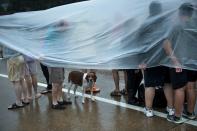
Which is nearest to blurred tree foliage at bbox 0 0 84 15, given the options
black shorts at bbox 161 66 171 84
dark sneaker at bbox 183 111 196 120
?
black shorts at bbox 161 66 171 84

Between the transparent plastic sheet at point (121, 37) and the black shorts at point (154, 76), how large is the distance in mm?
477

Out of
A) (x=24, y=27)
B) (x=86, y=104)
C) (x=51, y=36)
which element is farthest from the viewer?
(x=86, y=104)

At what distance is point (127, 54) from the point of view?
5230mm

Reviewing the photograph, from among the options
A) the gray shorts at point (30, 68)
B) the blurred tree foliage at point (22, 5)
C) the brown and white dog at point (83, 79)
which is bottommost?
the brown and white dog at point (83, 79)

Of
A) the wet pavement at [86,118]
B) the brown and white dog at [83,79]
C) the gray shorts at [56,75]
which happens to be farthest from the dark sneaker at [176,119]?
the gray shorts at [56,75]

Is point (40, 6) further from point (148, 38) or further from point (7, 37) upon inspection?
point (148, 38)

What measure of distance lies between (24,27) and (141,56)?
1.85 metres

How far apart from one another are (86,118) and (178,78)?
1719 millimetres

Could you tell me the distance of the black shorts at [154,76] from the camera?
581 centimetres

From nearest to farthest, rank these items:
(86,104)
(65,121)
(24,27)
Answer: (24,27)
(65,121)
(86,104)

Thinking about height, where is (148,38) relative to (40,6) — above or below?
below

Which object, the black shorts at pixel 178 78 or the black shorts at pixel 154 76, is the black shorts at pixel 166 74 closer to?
the black shorts at pixel 154 76

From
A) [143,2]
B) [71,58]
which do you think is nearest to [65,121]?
[71,58]

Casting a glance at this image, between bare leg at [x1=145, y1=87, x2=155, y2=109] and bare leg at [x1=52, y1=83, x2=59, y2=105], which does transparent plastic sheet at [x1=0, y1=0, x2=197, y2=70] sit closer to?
bare leg at [x1=145, y1=87, x2=155, y2=109]
